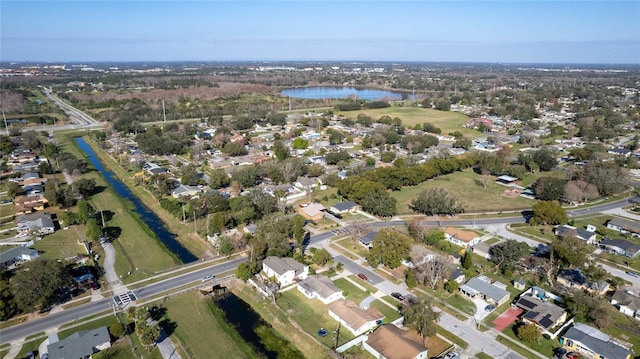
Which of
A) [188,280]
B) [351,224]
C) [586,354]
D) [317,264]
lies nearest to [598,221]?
[586,354]

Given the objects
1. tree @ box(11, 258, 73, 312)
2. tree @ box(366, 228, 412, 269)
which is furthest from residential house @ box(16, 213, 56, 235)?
tree @ box(366, 228, 412, 269)

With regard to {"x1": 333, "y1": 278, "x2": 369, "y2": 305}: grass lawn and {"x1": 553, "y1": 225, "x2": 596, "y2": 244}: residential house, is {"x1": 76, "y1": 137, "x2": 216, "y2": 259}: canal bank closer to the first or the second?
{"x1": 333, "y1": 278, "x2": 369, "y2": 305}: grass lawn

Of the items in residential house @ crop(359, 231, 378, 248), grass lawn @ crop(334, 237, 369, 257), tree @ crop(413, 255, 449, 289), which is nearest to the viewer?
tree @ crop(413, 255, 449, 289)

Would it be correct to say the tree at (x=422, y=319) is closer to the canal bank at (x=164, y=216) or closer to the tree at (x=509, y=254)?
the tree at (x=509, y=254)

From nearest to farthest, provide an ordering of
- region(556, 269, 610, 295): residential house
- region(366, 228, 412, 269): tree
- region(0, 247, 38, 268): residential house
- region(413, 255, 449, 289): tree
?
1. region(556, 269, 610, 295): residential house
2. region(413, 255, 449, 289): tree
3. region(366, 228, 412, 269): tree
4. region(0, 247, 38, 268): residential house

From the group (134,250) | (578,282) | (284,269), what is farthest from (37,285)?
(578,282)

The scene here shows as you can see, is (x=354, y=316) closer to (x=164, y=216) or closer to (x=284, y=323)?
(x=284, y=323)

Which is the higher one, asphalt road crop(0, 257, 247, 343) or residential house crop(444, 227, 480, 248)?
residential house crop(444, 227, 480, 248)
